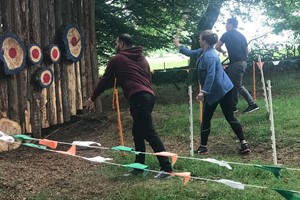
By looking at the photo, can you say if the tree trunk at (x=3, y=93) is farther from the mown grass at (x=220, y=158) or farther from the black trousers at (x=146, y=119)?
the black trousers at (x=146, y=119)

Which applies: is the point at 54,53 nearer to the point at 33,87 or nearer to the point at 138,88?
the point at 33,87

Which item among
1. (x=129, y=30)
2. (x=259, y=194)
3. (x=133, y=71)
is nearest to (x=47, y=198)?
(x=133, y=71)

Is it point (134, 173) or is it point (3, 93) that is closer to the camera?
point (134, 173)

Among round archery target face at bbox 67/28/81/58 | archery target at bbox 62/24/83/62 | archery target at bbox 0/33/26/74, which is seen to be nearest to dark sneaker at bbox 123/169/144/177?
archery target at bbox 0/33/26/74

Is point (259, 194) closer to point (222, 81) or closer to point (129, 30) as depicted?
point (222, 81)

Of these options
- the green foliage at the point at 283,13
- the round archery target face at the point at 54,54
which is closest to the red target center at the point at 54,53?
the round archery target face at the point at 54,54

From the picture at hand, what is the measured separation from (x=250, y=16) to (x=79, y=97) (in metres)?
6.16

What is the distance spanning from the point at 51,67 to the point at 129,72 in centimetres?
331

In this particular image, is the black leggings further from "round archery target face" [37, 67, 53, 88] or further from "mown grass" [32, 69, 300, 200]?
"round archery target face" [37, 67, 53, 88]

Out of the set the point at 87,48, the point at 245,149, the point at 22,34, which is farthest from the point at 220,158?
the point at 87,48

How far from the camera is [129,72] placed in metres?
5.20

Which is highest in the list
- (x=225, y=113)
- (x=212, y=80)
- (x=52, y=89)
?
(x=212, y=80)

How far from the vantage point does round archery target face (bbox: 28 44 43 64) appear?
24.5 feet

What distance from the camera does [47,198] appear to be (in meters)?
4.92
